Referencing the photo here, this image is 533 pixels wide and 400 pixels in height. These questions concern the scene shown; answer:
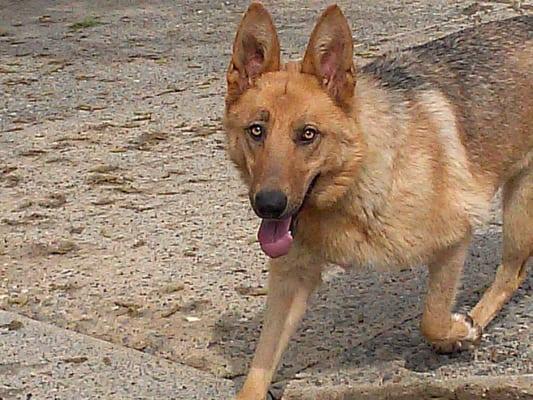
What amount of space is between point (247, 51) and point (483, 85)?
118 cm

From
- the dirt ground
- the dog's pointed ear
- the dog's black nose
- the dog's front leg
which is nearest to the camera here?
the dog's black nose

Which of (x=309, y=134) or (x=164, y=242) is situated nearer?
(x=309, y=134)

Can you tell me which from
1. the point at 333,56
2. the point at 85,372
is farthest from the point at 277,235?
the point at 85,372

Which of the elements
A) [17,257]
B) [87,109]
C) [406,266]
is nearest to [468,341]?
[406,266]

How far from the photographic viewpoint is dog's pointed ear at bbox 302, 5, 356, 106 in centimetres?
415

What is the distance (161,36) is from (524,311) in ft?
25.2

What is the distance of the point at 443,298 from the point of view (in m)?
4.54

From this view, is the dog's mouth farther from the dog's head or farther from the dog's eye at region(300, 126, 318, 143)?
the dog's eye at region(300, 126, 318, 143)

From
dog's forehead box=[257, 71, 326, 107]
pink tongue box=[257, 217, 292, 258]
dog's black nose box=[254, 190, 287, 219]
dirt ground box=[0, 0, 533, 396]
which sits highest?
dog's forehead box=[257, 71, 326, 107]

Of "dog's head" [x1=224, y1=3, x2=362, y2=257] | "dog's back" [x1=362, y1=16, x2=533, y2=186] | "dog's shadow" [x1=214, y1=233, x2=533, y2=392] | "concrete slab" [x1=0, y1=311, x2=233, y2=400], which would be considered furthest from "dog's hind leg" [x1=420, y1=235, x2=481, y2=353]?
"concrete slab" [x1=0, y1=311, x2=233, y2=400]

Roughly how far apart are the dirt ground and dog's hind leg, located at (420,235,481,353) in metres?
0.14

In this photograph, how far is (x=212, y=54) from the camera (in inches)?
435

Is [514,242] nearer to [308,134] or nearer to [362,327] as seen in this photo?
[362,327]

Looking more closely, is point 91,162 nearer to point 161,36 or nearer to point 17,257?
point 17,257
